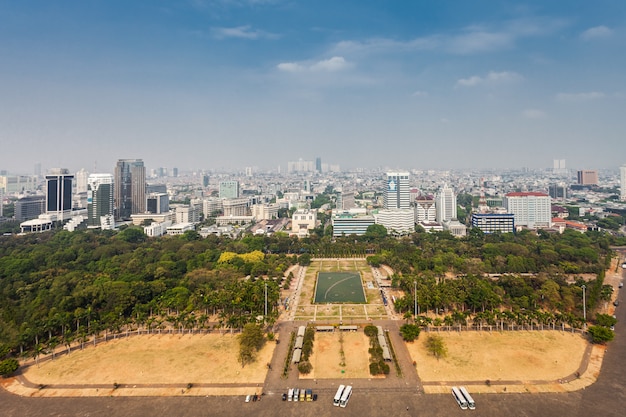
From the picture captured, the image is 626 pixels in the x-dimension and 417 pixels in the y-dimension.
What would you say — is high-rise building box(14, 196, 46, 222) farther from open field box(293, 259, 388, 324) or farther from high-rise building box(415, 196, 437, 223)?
high-rise building box(415, 196, 437, 223)

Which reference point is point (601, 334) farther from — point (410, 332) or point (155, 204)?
point (155, 204)

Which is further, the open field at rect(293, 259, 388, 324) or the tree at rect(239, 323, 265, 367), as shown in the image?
the open field at rect(293, 259, 388, 324)

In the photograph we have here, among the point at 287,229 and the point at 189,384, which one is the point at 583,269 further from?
the point at 287,229

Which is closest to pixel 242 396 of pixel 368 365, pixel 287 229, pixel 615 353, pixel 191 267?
pixel 368 365

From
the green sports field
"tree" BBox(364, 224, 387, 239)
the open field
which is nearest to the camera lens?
the open field

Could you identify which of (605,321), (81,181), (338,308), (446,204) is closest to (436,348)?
(338,308)

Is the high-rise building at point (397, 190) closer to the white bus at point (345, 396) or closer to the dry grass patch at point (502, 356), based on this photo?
the dry grass patch at point (502, 356)

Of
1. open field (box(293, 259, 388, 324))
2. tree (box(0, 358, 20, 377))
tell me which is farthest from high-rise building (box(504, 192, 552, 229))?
tree (box(0, 358, 20, 377))
